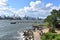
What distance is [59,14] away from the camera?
108m

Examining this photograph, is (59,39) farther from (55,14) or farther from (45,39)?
(55,14)

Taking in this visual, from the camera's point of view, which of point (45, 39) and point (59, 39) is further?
point (45, 39)

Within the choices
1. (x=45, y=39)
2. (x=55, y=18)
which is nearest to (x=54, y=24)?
(x=55, y=18)

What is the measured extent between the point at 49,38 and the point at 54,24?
198 feet

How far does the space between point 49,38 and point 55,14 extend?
219 ft

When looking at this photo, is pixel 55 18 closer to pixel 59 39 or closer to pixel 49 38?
pixel 49 38

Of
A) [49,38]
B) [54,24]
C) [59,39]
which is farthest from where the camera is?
[54,24]

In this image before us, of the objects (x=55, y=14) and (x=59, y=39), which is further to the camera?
(x=55, y=14)

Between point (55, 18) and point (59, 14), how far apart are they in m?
5.74

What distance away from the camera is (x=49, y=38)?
43250 mm

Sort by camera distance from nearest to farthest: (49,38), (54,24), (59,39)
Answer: (59,39) < (49,38) < (54,24)

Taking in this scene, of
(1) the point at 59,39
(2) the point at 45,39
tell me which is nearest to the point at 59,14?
(2) the point at 45,39

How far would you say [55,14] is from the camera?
10881cm

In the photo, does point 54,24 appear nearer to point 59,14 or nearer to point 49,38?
point 59,14
